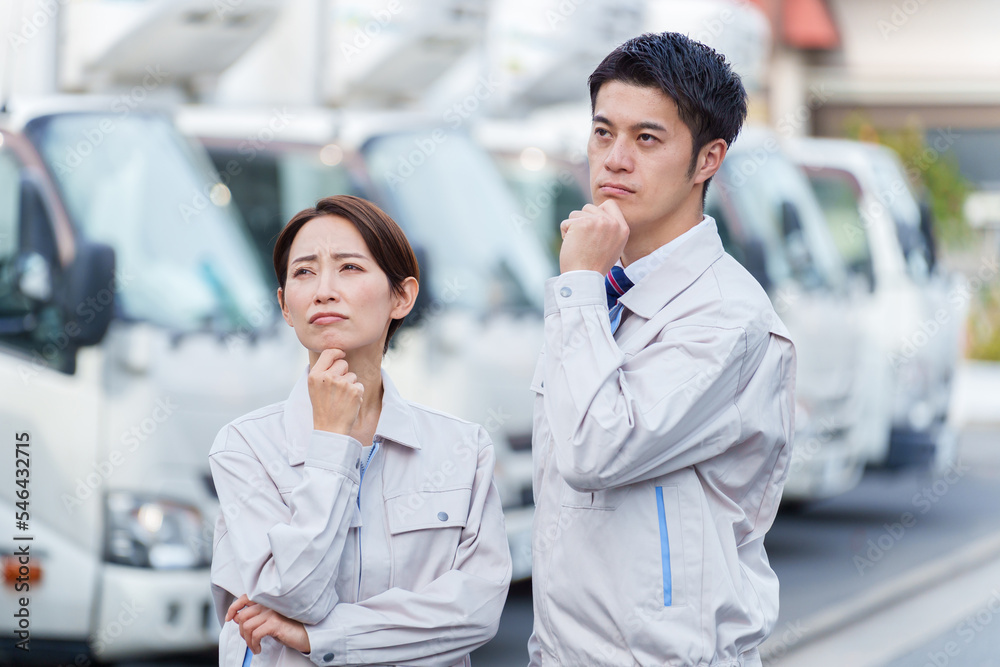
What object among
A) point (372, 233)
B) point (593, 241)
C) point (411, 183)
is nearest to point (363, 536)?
point (372, 233)

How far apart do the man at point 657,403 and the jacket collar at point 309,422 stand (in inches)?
9.7

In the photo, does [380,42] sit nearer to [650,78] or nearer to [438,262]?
[438,262]

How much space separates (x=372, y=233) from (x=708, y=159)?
62 cm

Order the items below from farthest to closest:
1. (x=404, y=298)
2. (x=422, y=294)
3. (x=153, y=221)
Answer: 1. (x=422, y=294)
2. (x=153, y=221)
3. (x=404, y=298)

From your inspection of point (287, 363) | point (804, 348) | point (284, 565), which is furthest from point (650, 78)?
point (804, 348)

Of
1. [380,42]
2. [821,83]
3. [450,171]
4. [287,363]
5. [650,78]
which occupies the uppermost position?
[821,83]

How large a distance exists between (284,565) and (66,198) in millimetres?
2983

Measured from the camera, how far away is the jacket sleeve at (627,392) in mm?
2000

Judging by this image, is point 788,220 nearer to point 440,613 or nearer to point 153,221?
point 153,221

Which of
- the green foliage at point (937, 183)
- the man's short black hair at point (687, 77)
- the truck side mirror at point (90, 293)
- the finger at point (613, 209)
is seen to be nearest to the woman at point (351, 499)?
the finger at point (613, 209)

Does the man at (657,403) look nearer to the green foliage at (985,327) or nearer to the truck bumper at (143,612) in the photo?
the truck bumper at (143,612)

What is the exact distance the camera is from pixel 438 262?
613cm

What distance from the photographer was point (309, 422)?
230cm

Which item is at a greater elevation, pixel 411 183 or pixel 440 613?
pixel 411 183
